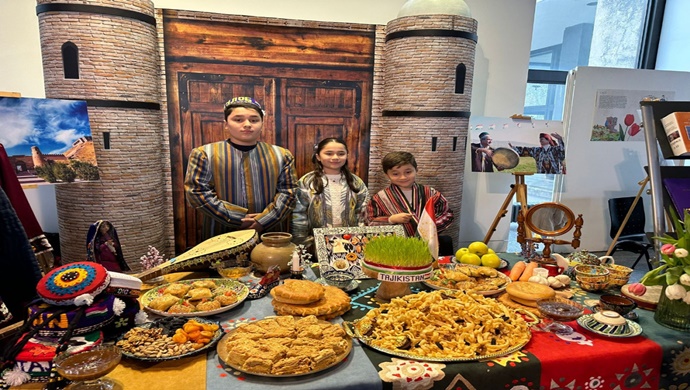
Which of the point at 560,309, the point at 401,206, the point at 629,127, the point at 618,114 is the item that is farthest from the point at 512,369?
the point at 629,127

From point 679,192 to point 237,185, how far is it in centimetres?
300

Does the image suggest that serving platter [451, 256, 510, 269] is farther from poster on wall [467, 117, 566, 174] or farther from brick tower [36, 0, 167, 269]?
brick tower [36, 0, 167, 269]

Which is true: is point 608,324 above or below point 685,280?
below

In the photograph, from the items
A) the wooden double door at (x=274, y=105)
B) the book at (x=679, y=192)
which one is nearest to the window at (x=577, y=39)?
the wooden double door at (x=274, y=105)

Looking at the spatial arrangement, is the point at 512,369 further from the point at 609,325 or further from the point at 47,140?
the point at 47,140

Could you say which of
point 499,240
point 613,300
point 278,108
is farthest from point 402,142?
point 613,300

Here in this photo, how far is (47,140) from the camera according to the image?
2998mm

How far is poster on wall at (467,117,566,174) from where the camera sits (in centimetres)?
436

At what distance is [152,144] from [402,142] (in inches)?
94.5

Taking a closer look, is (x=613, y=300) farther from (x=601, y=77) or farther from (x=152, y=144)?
(x=601, y=77)

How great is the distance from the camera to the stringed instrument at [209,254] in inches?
81.1

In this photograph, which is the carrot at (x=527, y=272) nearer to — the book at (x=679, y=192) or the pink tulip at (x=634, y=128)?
the book at (x=679, y=192)

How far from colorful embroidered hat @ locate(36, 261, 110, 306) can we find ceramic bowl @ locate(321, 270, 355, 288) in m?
0.96

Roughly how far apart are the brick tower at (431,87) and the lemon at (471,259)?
1897 mm
